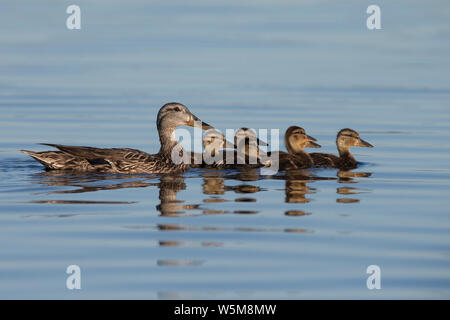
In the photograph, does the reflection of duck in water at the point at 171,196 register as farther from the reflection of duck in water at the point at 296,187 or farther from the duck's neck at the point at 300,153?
the duck's neck at the point at 300,153

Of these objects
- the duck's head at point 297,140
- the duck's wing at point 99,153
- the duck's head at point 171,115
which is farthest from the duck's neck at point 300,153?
the duck's wing at point 99,153

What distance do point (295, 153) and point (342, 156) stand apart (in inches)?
27.0

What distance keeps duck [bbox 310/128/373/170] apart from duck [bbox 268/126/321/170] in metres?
0.14

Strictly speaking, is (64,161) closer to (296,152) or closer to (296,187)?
(296,187)

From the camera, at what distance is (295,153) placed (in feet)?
42.9

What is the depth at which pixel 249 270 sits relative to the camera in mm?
7133

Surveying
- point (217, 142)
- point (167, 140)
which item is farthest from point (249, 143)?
point (167, 140)

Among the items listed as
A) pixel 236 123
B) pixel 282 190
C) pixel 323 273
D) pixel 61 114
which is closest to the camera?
pixel 323 273

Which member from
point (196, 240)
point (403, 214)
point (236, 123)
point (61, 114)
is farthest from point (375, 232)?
point (61, 114)

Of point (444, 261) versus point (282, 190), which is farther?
point (282, 190)

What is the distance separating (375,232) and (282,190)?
2.42m

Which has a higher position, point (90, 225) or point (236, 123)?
point (236, 123)

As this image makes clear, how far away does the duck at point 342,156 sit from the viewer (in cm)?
1286
